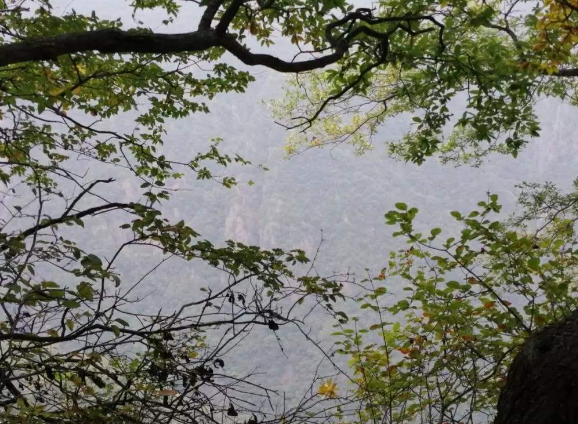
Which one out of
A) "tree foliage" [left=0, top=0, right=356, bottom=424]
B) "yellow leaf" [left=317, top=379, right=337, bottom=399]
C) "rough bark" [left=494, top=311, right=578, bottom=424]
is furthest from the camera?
"yellow leaf" [left=317, top=379, right=337, bottom=399]

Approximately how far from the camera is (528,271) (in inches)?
116

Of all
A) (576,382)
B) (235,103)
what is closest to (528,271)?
(576,382)

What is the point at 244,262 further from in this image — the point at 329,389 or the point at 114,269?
the point at 329,389

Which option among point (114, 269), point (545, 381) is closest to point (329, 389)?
point (114, 269)

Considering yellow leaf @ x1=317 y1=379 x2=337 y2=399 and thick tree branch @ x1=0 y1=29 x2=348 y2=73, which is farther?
yellow leaf @ x1=317 y1=379 x2=337 y2=399

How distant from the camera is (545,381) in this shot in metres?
1.63

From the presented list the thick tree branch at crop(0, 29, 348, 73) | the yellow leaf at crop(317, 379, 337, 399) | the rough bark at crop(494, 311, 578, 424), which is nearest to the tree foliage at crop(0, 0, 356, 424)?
the thick tree branch at crop(0, 29, 348, 73)

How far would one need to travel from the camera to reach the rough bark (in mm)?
1565

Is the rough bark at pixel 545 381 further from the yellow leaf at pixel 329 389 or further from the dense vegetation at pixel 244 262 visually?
the yellow leaf at pixel 329 389

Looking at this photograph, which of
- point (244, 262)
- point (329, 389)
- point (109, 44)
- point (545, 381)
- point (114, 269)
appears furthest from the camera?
point (329, 389)

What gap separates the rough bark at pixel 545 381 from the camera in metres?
1.57

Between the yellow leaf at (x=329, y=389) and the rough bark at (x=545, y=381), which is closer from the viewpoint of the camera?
the rough bark at (x=545, y=381)

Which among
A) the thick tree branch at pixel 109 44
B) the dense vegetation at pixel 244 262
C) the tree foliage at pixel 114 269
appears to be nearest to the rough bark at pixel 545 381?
the dense vegetation at pixel 244 262

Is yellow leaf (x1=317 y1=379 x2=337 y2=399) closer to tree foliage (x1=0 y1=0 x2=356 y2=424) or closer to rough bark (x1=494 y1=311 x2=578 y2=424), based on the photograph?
tree foliage (x1=0 y1=0 x2=356 y2=424)
